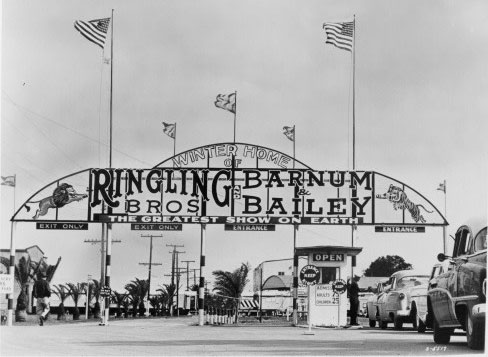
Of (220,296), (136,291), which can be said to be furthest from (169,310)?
(220,296)

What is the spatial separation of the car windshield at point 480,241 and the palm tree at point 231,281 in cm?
3866

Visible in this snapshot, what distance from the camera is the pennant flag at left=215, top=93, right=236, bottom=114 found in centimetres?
3725

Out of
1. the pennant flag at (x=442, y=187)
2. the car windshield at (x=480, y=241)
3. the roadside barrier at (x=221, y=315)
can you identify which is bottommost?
the roadside barrier at (x=221, y=315)

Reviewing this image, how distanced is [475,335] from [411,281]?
12225 mm

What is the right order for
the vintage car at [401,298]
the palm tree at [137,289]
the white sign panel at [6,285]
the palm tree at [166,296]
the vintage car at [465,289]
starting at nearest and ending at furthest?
the vintage car at [465,289] → the white sign panel at [6,285] → the vintage car at [401,298] → the palm tree at [137,289] → the palm tree at [166,296]

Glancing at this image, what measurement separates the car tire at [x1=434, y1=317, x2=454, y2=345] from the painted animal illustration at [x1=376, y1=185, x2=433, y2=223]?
15.4 m

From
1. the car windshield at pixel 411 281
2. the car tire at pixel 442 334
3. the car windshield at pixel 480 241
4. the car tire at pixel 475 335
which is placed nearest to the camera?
the car tire at pixel 475 335

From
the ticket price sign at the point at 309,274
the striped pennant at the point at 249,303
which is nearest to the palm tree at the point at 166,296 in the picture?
the striped pennant at the point at 249,303

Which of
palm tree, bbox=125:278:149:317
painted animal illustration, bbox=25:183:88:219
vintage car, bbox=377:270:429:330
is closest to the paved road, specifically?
vintage car, bbox=377:270:429:330

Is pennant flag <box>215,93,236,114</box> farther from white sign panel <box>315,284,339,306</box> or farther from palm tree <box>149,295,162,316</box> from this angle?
palm tree <box>149,295,162,316</box>

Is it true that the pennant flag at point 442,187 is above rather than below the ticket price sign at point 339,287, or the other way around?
above

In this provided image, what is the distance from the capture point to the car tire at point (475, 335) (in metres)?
16.3

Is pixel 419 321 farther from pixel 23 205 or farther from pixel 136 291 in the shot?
pixel 136 291

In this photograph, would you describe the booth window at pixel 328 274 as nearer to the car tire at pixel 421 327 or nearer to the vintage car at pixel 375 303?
the vintage car at pixel 375 303
